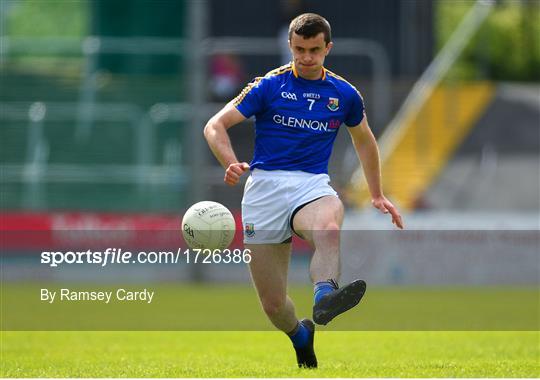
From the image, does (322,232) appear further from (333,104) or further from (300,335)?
(300,335)

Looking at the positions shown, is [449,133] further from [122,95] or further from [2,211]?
[2,211]

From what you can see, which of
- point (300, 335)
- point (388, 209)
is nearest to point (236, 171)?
point (388, 209)

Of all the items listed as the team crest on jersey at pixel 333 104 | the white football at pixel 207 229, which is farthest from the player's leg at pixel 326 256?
the team crest on jersey at pixel 333 104

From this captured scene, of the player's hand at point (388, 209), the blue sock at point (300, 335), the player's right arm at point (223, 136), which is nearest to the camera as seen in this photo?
the player's right arm at point (223, 136)

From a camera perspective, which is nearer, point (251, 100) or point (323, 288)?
point (323, 288)

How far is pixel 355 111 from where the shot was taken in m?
8.22

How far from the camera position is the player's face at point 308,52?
780 cm

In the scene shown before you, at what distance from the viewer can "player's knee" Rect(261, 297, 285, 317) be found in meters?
8.16

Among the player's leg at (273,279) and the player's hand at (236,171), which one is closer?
the player's hand at (236,171)

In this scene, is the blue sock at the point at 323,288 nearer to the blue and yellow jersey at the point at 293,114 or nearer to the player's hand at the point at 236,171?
the player's hand at the point at 236,171

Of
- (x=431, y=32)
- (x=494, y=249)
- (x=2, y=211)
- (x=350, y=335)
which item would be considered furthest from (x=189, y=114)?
(x=350, y=335)

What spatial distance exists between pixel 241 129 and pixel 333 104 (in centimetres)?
1795

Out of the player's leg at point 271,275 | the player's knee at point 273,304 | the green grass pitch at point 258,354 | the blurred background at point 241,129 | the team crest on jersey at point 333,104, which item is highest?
the team crest on jersey at point 333,104

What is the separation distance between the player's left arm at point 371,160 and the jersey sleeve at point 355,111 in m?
0.04
